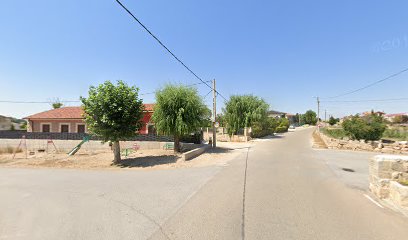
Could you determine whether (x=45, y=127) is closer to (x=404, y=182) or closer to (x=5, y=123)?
(x=5, y=123)

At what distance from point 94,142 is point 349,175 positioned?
18.6m

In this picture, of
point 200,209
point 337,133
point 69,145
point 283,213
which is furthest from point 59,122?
point 337,133

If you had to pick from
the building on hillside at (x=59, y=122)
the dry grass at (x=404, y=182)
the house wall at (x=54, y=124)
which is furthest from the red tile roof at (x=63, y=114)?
the dry grass at (x=404, y=182)

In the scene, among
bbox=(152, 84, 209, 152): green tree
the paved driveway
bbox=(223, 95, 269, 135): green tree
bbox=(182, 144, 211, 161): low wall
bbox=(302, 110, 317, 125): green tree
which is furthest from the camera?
bbox=(302, 110, 317, 125): green tree

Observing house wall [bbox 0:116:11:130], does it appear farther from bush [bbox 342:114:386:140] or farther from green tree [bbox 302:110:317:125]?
green tree [bbox 302:110:317:125]

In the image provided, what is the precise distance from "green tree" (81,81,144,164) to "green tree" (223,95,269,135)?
19796 millimetres

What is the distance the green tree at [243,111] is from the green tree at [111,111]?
1980 cm

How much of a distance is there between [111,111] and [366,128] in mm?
21488

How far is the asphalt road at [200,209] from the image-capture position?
3.99 meters

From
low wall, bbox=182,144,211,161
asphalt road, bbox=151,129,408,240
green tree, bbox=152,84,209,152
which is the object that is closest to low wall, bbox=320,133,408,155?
asphalt road, bbox=151,129,408,240

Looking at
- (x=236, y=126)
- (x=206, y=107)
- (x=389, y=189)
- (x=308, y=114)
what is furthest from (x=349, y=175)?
(x=308, y=114)

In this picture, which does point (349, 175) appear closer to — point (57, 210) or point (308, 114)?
point (57, 210)

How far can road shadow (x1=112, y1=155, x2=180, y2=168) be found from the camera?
12.3m

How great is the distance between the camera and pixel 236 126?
30.6 meters
